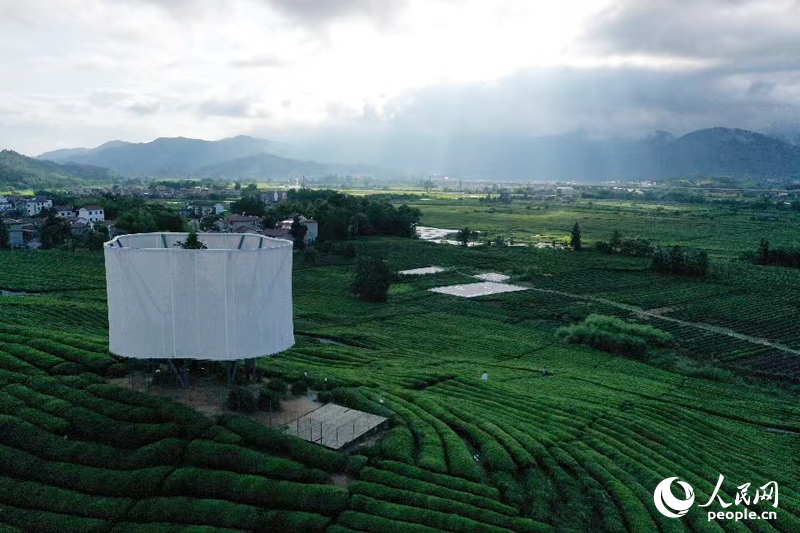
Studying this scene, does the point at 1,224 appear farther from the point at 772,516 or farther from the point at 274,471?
the point at 772,516

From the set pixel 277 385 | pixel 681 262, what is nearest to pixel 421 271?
pixel 681 262

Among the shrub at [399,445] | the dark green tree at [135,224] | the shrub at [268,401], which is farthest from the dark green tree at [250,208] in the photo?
the shrub at [399,445]

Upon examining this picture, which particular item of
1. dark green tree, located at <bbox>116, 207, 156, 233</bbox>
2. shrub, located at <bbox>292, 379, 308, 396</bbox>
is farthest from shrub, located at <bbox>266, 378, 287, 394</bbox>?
dark green tree, located at <bbox>116, 207, 156, 233</bbox>

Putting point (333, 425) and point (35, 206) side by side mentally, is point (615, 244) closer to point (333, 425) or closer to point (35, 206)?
point (333, 425)

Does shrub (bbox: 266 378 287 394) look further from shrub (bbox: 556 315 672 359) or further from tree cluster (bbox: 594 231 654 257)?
tree cluster (bbox: 594 231 654 257)

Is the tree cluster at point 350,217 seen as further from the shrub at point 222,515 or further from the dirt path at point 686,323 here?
the shrub at point 222,515

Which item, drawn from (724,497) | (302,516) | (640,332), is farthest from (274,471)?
(640,332)
